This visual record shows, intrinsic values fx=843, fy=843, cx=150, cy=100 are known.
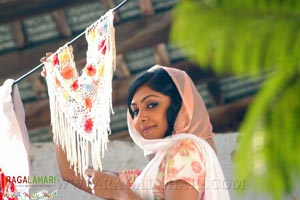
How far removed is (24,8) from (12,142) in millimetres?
1457

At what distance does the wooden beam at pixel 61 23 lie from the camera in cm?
446

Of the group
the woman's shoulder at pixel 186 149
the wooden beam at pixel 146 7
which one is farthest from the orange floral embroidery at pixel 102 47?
the wooden beam at pixel 146 7

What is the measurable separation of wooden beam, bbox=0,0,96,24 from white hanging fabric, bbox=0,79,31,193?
1.32m

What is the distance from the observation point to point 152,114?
2818 mm

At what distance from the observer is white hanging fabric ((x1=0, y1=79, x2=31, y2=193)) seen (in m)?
2.97

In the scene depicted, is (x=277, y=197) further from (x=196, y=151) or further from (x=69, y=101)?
(x=69, y=101)

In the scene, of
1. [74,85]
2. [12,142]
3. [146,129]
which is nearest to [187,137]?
[146,129]

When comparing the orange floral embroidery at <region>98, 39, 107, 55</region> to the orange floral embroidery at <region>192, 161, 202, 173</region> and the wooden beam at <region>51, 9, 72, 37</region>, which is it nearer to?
the orange floral embroidery at <region>192, 161, 202, 173</region>

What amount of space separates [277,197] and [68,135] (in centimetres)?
229

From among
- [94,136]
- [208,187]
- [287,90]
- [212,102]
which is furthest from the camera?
[212,102]

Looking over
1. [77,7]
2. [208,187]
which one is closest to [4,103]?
[208,187]

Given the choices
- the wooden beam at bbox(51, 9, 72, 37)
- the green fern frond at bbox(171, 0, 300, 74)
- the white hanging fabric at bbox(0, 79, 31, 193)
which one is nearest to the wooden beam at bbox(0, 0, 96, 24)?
the wooden beam at bbox(51, 9, 72, 37)

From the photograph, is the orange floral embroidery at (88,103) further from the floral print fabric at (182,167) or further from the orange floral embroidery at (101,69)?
the floral print fabric at (182,167)

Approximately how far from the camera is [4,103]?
3.00m
